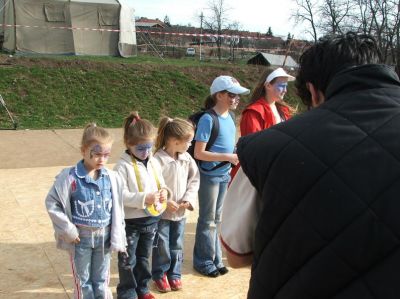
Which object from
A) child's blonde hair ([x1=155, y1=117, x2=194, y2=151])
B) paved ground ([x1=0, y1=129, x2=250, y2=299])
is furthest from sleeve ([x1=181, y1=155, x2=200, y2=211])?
paved ground ([x1=0, y1=129, x2=250, y2=299])

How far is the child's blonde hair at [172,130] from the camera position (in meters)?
3.84

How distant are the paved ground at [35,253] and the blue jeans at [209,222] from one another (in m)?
0.13

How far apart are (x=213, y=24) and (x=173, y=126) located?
4203 cm

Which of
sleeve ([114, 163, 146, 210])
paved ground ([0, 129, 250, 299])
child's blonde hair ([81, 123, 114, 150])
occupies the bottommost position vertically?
paved ground ([0, 129, 250, 299])

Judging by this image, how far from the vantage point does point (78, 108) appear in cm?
1402

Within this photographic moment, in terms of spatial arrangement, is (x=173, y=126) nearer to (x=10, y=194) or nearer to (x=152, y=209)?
(x=152, y=209)

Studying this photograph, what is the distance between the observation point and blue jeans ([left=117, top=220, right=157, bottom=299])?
3609 mm

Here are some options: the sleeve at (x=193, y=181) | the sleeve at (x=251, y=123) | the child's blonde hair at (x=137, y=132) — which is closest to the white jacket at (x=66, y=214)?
the child's blonde hair at (x=137, y=132)

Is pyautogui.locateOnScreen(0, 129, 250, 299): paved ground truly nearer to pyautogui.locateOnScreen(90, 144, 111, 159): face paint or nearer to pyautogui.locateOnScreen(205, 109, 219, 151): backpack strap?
pyautogui.locateOnScreen(205, 109, 219, 151): backpack strap

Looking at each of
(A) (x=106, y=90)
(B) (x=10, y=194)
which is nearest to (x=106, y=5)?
(A) (x=106, y=90)

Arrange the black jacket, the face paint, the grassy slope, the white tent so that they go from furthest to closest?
the white tent → the grassy slope → the face paint → the black jacket

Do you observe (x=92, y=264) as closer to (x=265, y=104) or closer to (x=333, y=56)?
(x=265, y=104)

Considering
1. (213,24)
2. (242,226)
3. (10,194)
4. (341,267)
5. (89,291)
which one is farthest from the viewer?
(213,24)

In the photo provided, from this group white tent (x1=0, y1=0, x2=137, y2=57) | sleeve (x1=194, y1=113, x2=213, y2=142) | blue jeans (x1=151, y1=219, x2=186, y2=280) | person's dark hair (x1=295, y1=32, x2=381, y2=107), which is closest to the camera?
person's dark hair (x1=295, y1=32, x2=381, y2=107)
